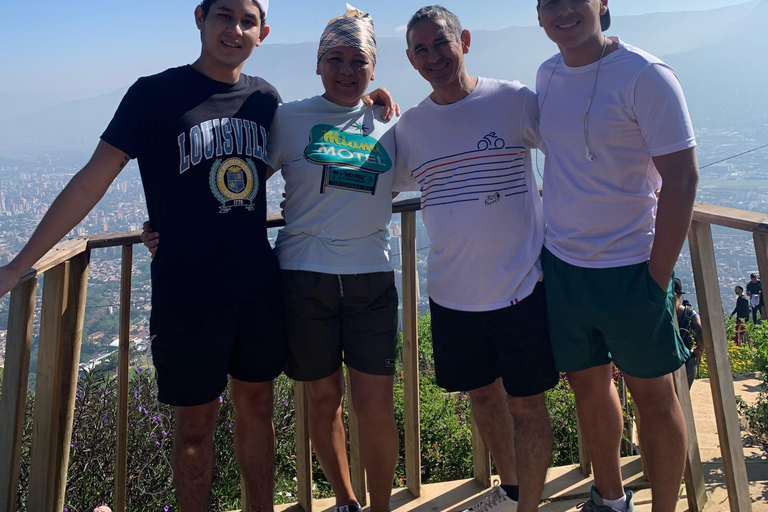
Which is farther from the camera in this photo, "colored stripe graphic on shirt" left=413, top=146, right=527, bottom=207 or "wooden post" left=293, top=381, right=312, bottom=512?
"wooden post" left=293, top=381, right=312, bottom=512

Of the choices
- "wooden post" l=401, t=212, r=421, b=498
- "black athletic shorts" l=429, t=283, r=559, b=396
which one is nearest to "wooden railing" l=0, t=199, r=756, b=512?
"wooden post" l=401, t=212, r=421, b=498

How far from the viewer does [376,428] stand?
7.73ft

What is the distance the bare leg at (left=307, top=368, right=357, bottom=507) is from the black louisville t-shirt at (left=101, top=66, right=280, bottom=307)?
1.56 feet

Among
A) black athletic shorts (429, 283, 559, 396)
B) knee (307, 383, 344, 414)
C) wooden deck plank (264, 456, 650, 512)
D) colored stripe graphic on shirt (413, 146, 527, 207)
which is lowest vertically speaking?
wooden deck plank (264, 456, 650, 512)

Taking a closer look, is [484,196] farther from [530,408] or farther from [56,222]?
[56,222]

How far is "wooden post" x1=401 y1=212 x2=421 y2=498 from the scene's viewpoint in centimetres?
270

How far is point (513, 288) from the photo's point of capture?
2180mm

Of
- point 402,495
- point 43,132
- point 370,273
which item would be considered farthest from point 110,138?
point 43,132

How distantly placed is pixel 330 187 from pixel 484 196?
0.54 meters

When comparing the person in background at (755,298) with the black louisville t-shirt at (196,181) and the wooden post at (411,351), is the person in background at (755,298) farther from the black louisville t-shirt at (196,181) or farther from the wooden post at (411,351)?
the black louisville t-shirt at (196,181)

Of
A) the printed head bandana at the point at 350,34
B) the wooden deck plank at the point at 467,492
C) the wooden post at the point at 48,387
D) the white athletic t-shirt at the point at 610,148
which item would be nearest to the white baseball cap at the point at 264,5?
the printed head bandana at the point at 350,34

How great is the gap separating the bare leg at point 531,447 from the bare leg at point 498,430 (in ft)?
0.54

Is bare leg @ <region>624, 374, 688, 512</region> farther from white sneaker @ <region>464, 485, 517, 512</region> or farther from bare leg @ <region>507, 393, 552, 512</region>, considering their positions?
white sneaker @ <region>464, 485, 517, 512</region>

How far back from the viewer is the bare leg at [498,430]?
2.43 meters
